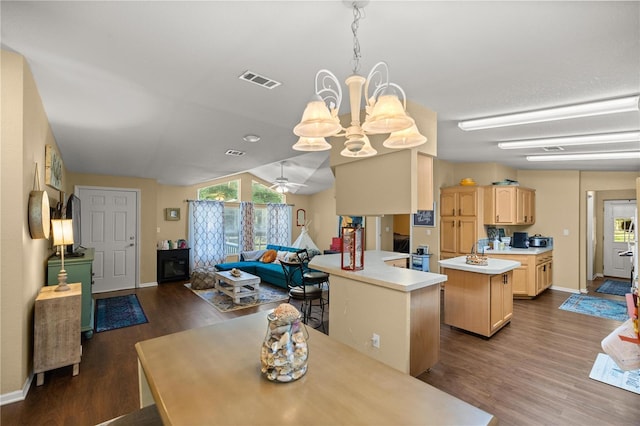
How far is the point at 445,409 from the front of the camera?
95 centimetres

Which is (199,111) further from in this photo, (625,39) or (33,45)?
(625,39)

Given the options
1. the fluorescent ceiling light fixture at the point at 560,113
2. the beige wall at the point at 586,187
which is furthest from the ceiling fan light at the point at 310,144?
the beige wall at the point at 586,187

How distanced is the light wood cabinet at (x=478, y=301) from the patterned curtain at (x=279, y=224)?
571 centimetres

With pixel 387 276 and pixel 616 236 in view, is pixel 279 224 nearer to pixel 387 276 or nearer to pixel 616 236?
pixel 387 276

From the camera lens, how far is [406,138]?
1.83 meters

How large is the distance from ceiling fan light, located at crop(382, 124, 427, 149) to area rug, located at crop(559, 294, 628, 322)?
180 inches

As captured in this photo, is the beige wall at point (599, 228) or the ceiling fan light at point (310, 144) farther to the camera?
the beige wall at point (599, 228)

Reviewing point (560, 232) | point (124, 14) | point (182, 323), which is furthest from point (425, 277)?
point (560, 232)

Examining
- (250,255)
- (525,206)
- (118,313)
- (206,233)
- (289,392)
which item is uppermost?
(525,206)

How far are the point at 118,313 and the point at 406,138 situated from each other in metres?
4.92

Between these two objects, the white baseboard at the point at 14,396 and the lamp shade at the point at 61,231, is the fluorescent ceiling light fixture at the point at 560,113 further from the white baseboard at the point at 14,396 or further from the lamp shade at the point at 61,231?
the white baseboard at the point at 14,396

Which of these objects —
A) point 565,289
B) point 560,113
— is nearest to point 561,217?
point 565,289

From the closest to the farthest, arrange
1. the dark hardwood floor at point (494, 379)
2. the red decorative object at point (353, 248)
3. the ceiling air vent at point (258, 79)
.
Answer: the dark hardwood floor at point (494, 379) → the ceiling air vent at point (258, 79) → the red decorative object at point (353, 248)

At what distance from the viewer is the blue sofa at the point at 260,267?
6.19 metres
